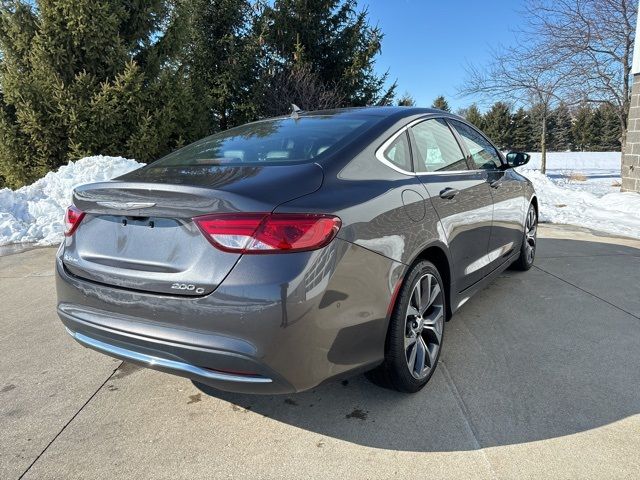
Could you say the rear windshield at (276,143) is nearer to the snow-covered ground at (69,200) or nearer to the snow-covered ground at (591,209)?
the snow-covered ground at (69,200)

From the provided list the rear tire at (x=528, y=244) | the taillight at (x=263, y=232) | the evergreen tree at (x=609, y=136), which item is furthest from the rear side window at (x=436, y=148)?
the evergreen tree at (x=609, y=136)

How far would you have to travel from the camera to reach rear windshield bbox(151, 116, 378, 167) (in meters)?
2.57

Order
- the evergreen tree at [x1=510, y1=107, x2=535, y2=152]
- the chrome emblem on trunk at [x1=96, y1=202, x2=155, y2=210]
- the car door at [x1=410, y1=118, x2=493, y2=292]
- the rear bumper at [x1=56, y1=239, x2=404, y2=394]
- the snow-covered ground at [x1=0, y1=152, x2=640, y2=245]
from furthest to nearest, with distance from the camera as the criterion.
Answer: the evergreen tree at [x1=510, y1=107, x2=535, y2=152]
the snow-covered ground at [x1=0, y1=152, x2=640, y2=245]
the car door at [x1=410, y1=118, x2=493, y2=292]
the chrome emblem on trunk at [x1=96, y1=202, x2=155, y2=210]
the rear bumper at [x1=56, y1=239, x2=404, y2=394]

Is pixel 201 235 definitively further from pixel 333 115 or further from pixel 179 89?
pixel 179 89

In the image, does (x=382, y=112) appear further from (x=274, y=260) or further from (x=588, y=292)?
(x=588, y=292)

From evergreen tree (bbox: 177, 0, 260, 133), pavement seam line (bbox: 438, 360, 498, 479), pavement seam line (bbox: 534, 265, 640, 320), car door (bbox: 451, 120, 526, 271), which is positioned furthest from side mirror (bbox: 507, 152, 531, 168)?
evergreen tree (bbox: 177, 0, 260, 133)

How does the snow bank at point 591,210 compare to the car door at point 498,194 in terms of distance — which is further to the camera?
the snow bank at point 591,210

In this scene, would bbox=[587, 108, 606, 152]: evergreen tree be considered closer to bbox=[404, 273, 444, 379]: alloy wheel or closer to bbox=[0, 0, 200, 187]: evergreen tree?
bbox=[0, 0, 200, 187]: evergreen tree

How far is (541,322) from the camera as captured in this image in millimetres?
3689

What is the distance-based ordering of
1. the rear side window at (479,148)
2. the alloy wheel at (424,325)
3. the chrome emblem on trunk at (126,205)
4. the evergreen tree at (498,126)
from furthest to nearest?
the evergreen tree at (498,126) < the rear side window at (479,148) < the alloy wheel at (424,325) < the chrome emblem on trunk at (126,205)

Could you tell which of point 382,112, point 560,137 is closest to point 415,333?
point 382,112

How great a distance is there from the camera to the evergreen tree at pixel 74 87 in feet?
31.8

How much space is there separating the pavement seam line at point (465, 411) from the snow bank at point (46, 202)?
6089 millimetres

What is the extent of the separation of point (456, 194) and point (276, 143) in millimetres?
1243
